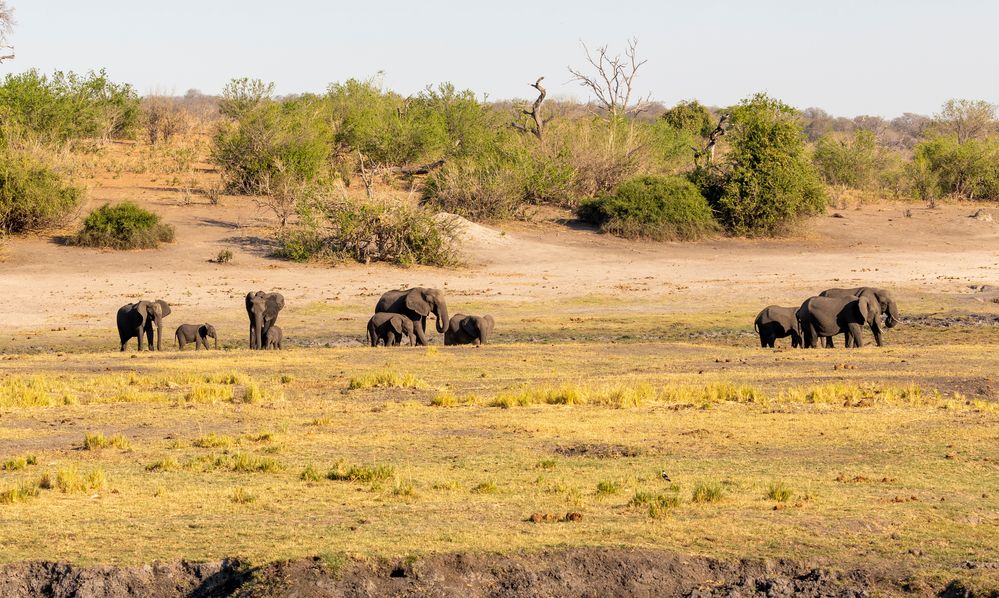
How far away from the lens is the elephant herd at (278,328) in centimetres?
2539

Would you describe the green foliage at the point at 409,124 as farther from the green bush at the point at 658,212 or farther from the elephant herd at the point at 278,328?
the elephant herd at the point at 278,328

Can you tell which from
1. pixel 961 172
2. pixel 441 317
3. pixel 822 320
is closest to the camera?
pixel 822 320

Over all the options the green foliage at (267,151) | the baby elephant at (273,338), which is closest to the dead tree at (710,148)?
the green foliage at (267,151)

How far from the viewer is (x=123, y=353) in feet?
79.2

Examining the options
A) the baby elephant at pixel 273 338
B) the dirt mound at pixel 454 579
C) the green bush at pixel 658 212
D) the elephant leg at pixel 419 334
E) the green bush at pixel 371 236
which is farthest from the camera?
the green bush at pixel 658 212

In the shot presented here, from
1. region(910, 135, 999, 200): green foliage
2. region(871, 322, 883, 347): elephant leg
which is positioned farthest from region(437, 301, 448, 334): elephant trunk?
region(910, 135, 999, 200): green foliage

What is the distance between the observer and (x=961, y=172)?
5941 centimetres

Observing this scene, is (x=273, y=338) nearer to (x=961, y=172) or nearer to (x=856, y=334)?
(x=856, y=334)

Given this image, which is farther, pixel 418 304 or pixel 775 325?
pixel 418 304

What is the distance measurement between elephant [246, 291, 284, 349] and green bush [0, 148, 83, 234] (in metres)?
14.5

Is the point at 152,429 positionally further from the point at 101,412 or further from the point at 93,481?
the point at 93,481

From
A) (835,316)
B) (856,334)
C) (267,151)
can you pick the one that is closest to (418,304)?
(835,316)

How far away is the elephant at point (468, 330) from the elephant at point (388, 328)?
0.74 meters

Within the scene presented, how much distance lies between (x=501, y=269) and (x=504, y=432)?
23.5 m
